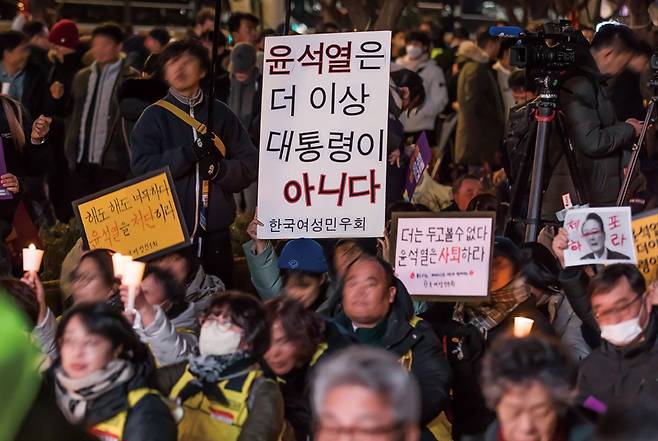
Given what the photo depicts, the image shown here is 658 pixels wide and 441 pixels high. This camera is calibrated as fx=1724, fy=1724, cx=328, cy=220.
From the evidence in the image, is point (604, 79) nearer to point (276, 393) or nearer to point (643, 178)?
point (643, 178)

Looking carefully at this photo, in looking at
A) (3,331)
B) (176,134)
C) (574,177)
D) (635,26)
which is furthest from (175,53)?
(635,26)

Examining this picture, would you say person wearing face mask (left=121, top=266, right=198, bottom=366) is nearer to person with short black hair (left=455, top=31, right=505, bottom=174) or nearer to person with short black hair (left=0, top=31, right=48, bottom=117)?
person with short black hair (left=0, top=31, right=48, bottom=117)

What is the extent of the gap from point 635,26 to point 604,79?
6431 mm

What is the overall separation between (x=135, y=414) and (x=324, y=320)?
1190 millimetres

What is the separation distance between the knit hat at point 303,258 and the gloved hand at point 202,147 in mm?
652

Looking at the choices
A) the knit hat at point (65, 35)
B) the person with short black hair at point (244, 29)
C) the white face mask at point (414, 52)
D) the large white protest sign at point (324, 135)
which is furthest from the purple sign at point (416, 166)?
the white face mask at point (414, 52)

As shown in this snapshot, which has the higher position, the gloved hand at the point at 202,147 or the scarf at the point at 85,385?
the gloved hand at the point at 202,147

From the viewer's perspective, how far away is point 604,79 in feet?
30.3

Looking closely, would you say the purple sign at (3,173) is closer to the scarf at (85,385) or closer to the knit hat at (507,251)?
the knit hat at (507,251)

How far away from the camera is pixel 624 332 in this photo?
6.23 meters

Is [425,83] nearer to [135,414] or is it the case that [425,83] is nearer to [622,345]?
Result: [622,345]

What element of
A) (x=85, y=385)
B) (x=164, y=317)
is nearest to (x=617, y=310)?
(x=164, y=317)

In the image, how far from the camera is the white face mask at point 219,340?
5891 mm

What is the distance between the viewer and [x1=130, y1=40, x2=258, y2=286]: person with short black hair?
8.22 meters
